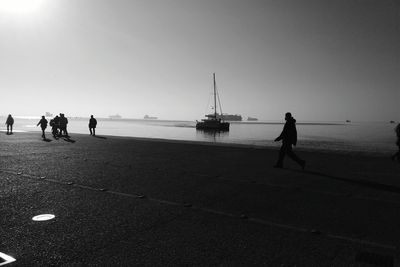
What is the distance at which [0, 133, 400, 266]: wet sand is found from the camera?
306 centimetres

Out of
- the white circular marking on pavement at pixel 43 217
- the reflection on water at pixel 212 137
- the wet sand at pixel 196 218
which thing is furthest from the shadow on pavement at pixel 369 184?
the reflection on water at pixel 212 137

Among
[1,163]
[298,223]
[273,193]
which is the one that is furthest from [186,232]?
[1,163]

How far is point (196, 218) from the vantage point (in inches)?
167

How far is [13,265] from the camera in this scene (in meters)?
2.73

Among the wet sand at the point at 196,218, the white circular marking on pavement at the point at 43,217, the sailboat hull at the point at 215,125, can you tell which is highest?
the sailboat hull at the point at 215,125

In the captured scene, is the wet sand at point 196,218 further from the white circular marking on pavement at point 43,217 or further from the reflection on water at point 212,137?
the reflection on water at point 212,137

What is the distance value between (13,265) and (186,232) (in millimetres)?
1802

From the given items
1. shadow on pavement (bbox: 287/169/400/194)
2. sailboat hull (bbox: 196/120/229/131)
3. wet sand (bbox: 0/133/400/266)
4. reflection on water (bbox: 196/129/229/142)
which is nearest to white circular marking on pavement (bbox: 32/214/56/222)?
wet sand (bbox: 0/133/400/266)

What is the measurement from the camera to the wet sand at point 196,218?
3.06 m

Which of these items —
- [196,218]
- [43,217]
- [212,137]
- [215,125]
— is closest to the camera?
[43,217]

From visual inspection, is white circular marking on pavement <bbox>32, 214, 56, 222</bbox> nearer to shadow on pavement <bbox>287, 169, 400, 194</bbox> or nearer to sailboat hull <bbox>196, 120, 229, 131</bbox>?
shadow on pavement <bbox>287, 169, 400, 194</bbox>

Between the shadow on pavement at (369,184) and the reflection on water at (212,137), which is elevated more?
the shadow on pavement at (369,184)

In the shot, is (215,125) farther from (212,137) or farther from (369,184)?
(369,184)

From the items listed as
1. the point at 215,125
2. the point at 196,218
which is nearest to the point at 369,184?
the point at 196,218
